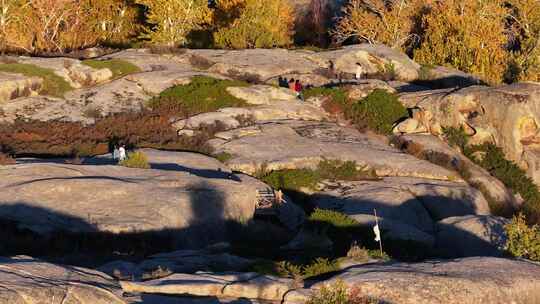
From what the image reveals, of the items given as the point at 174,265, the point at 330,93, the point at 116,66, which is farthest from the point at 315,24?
the point at 174,265

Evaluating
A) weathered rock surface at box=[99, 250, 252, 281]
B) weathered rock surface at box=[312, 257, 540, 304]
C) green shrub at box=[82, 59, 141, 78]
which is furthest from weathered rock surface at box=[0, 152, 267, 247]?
green shrub at box=[82, 59, 141, 78]

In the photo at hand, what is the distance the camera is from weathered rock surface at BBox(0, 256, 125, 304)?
35.8 feet

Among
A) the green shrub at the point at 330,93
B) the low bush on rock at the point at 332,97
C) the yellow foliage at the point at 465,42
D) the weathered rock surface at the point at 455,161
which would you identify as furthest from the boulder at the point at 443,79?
the weathered rock surface at the point at 455,161

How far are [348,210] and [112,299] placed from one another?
45.4 feet

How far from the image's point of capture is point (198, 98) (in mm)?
36250

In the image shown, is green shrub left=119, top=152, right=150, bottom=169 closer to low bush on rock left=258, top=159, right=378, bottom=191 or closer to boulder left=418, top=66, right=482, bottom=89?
low bush on rock left=258, top=159, right=378, bottom=191

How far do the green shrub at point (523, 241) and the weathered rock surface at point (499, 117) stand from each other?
52.9 feet

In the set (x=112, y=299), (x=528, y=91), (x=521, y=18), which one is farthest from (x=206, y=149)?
(x=521, y=18)

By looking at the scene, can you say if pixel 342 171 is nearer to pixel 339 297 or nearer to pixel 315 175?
pixel 315 175

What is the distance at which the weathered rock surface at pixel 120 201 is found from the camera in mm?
18578

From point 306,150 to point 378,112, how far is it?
7.67 meters

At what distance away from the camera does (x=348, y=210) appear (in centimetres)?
2491

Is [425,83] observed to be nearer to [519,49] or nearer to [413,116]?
[413,116]

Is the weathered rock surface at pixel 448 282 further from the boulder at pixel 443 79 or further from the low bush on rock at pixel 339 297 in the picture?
the boulder at pixel 443 79
